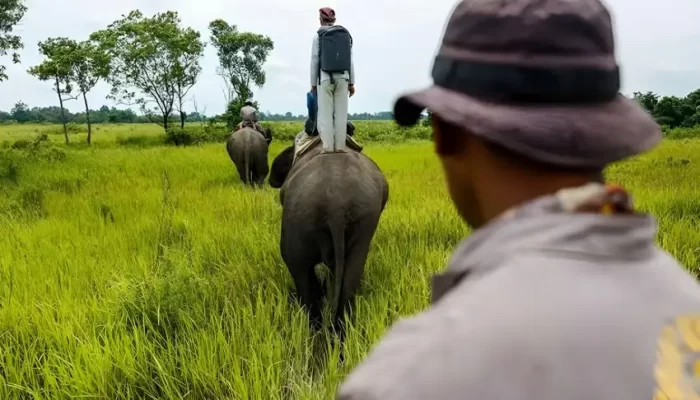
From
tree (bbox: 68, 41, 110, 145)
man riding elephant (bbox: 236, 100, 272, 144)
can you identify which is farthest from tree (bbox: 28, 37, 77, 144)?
man riding elephant (bbox: 236, 100, 272, 144)

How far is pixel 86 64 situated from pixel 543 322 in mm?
28275

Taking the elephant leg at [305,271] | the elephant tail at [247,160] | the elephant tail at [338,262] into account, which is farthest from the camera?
the elephant tail at [247,160]

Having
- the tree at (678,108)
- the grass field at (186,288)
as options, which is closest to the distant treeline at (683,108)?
the tree at (678,108)

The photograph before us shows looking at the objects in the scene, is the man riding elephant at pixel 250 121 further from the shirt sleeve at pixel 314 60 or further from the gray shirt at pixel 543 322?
the gray shirt at pixel 543 322

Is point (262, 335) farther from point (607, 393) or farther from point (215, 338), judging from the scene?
point (607, 393)

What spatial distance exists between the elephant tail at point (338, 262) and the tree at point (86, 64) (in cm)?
2385

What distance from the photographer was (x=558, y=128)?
866 millimetres

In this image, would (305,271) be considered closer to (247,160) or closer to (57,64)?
(247,160)

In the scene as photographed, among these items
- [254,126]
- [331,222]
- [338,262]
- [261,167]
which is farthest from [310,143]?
[254,126]

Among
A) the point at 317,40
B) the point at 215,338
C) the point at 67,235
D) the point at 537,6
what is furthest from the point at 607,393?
the point at 67,235

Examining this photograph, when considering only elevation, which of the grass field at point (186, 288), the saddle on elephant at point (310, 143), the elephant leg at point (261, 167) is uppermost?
the saddle on elephant at point (310, 143)

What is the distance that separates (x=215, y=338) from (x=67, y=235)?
3047mm

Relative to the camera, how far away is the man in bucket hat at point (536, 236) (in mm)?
735

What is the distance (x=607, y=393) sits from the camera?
0.75m
